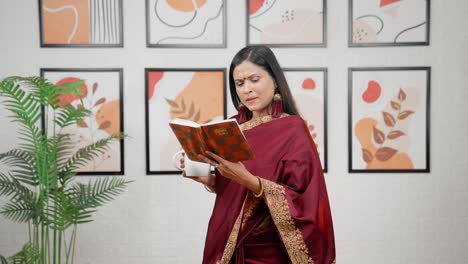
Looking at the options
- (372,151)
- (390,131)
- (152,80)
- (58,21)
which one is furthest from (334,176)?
(58,21)

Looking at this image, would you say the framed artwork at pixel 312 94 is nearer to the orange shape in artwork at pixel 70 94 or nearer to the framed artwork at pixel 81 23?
the framed artwork at pixel 81 23

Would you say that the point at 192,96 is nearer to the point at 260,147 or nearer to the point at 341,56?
the point at 341,56

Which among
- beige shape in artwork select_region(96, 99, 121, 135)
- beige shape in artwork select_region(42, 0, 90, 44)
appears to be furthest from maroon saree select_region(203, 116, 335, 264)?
beige shape in artwork select_region(42, 0, 90, 44)

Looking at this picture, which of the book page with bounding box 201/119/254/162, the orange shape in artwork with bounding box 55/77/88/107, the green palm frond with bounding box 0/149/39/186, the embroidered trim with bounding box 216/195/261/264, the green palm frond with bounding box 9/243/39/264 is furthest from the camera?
the orange shape in artwork with bounding box 55/77/88/107

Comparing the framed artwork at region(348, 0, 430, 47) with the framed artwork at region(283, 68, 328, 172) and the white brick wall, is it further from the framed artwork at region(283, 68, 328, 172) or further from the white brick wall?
the framed artwork at region(283, 68, 328, 172)

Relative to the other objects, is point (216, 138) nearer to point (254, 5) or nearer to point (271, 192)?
point (271, 192)

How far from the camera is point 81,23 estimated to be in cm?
272

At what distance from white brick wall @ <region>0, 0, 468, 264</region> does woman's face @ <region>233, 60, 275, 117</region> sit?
1.23 meters

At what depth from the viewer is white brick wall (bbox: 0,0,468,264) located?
8.95 ft

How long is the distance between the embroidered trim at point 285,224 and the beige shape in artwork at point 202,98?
138 cm

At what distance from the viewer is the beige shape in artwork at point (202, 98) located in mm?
2729

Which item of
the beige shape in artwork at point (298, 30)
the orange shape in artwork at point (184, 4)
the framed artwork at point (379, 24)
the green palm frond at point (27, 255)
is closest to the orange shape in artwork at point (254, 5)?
the beige shape in artwork at point (298, 30)

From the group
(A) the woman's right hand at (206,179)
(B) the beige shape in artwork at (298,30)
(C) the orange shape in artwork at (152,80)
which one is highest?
(B) the beige shape in artwork at (298,30)

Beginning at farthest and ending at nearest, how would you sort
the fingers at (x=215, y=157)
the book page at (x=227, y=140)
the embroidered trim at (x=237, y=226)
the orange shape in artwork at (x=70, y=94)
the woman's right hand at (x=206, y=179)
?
the orange shape in artwork at (x=70, y=94)
the woman's right hand at (x=206, y=179)
the embroidered trim at (x=237, y=226)
the fingers at (x=215, y=157)
the book page at (x=227, y=140)
